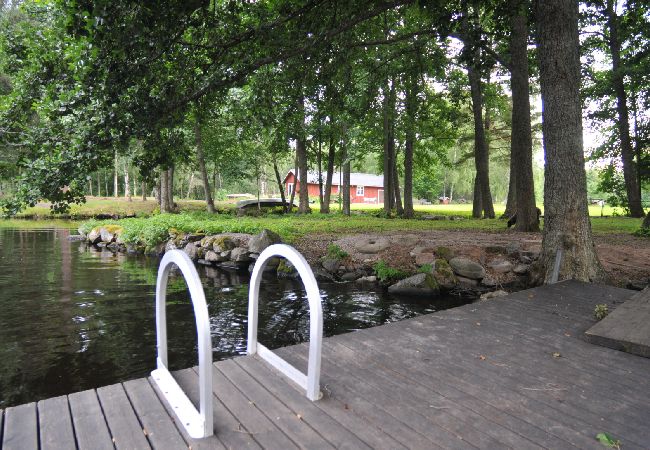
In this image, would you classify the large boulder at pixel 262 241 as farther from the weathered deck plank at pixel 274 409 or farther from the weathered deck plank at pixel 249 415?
the weathered deck plank at pixel 249 415

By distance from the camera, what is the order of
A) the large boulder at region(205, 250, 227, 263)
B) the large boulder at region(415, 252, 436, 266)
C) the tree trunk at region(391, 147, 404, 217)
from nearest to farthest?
the large boulder at region(415, 252, 436, 266)
the large boulder at region(205, 250, 227, 263)
the tree trunk at region(391, 147, 404, 217)

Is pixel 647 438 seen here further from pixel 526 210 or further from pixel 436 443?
pixel 526 210

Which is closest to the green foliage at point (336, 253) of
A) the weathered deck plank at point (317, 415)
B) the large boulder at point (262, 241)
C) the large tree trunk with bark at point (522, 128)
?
the large boulder at point (262, 241)

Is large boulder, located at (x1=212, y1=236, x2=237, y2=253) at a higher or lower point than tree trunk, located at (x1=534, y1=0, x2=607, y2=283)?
lower

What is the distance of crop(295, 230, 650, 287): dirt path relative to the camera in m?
9.47

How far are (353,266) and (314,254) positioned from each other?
1.44 metres

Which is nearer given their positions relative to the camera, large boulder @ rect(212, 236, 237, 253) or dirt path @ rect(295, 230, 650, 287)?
dirt path @ rect(295, 230, 650, 287)

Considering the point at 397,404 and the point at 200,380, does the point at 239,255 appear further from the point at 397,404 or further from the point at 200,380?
the point at 200,380

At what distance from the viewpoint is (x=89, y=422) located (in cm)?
275

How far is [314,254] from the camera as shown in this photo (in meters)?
12.6

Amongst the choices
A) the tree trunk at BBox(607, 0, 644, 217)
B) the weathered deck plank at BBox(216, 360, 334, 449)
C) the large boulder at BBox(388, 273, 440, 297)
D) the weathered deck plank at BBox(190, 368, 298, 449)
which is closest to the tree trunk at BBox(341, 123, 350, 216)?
the tree trunk at BBox(607, 0, 644, 217)

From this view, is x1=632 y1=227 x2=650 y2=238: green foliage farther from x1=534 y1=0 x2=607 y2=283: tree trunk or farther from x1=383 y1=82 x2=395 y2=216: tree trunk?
x1=383 y1=82 x2=395 y2=216: tree trunk

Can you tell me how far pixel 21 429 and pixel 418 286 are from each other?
821cm

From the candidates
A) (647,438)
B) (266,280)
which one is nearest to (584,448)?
(647,438)
